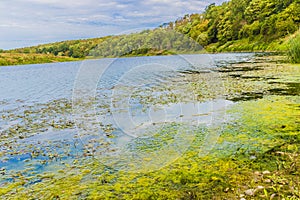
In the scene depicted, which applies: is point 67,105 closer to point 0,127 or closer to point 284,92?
point 0,127

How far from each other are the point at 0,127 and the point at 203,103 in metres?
9.53

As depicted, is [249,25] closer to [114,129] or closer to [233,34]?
[233,34]

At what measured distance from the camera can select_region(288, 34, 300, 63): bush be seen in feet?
71.1

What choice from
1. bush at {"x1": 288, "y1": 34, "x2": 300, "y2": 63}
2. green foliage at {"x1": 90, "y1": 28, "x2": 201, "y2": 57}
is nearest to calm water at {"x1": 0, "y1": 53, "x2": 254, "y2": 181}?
green foliage at {"x1": 90, "y1": 28, "x2": 201, "y2": 57}

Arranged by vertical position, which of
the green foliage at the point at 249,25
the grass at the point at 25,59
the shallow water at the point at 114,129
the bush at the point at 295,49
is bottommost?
the shallow water at the point at 114,129

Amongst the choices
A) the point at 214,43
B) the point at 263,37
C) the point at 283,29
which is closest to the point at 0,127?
the point at 283,29

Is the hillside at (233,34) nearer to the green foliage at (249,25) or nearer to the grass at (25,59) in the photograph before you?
the green foliage at (249,25)

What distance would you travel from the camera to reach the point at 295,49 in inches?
897

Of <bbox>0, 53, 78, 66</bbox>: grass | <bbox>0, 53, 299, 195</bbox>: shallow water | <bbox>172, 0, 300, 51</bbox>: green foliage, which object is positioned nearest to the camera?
<bbox>0, 53, 299, 195</bbox>: shallow water

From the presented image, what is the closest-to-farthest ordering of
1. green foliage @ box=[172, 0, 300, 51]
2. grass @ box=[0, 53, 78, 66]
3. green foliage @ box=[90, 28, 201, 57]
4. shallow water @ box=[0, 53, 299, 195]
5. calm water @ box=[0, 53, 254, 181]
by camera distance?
1. shallow water @ box=[0, 53, 299, 195]
2. calm water @ box=[0, 53, 254, 181]
3. green foliage @ box=[90, 28, 201, 57]
4. green foliage @ box=[172, 0, 300, 51]
5. grass @ box=[0, 53, 78, 66]

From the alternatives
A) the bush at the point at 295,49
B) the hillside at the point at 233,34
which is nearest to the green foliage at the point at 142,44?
the hillside at the point at 233,34

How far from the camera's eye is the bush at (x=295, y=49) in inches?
853

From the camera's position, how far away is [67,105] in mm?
15672

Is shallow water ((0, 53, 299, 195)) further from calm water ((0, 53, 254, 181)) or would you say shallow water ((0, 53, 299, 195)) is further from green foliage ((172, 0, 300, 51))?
green foliage ((172, 0, 300, 51))
